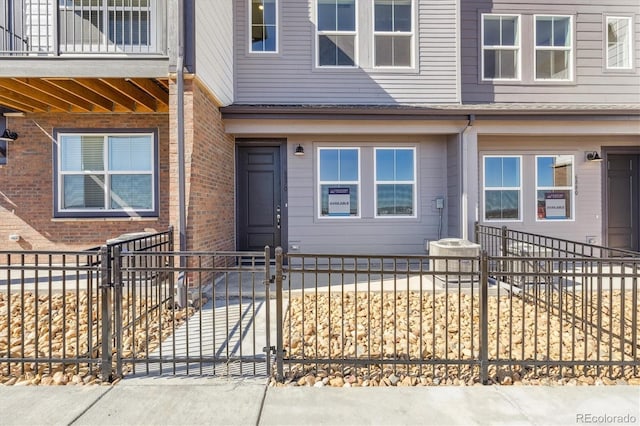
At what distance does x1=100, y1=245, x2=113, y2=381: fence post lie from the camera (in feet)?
10.4

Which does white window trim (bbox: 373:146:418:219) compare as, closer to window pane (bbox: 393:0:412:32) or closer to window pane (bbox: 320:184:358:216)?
window pane (bbox: 320:184:358:216)

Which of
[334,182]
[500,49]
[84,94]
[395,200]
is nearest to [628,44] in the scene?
[500,49]

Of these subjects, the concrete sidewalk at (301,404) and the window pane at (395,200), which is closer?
the concrete sidewalk at (301,404)

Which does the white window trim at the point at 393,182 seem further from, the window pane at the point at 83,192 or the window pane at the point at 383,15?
the window pane at the point at 83,192

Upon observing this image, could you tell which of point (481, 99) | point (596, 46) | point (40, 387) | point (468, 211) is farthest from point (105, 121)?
point (596, 46)

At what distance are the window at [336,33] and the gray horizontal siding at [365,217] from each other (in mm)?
1808

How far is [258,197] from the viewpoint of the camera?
766 centimetres

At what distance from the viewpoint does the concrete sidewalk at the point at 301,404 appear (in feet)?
8.61

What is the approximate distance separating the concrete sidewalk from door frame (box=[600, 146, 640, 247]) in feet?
20.4

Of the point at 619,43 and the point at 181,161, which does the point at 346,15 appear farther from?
the point at 619,43

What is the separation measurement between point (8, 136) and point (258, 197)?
16.4ft

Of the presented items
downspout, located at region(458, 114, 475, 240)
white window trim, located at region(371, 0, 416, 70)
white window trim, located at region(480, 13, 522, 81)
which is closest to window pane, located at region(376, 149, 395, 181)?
downspout, located at region(458, 114, 475, 240)

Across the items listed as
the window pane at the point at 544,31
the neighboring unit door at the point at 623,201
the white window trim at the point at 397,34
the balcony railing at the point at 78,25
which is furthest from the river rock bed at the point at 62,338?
Result: the neighboring unit door at the point at 623,201

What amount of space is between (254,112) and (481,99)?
197 inches
